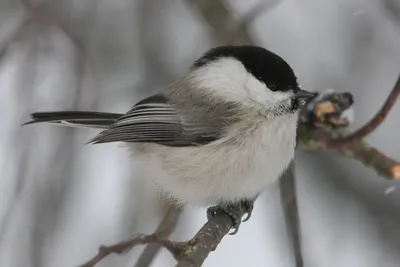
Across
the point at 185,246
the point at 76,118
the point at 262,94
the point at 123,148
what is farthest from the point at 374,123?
the point at 123,148

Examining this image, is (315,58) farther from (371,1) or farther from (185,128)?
(185,128)

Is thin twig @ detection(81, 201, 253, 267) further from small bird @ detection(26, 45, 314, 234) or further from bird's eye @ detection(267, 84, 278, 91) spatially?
bird's eye @ detection(267, 84, 278, 91)

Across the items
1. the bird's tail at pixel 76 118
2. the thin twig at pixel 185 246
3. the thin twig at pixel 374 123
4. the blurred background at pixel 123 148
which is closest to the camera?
the thin twig at pixel 185 246

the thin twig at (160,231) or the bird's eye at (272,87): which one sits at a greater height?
the bird's eye at (272,87)

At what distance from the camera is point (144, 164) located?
1685 mm

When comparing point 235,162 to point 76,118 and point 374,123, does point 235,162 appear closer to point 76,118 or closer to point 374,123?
point 374,123

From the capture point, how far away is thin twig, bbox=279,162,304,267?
1506mm

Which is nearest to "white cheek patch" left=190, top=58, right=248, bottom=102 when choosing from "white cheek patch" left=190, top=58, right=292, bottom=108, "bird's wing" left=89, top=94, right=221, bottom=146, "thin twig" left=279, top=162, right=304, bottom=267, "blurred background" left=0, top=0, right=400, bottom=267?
"white cheek patch" left=190, top=58, right=292, bottom=108

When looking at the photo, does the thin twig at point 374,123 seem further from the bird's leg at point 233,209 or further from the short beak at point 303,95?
the bird's leg at point 233,209

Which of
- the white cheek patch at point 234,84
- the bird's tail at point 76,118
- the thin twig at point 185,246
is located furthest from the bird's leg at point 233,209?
the bird's tail at point 76,118

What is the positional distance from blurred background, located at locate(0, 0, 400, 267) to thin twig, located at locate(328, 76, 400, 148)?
1.46 ft

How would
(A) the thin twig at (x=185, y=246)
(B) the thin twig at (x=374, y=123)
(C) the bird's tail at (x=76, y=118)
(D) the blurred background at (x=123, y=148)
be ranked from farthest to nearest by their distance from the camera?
(D) the blurred background at (x=123, y=148)
(C) the bird's tail at (x=76, y=118)
(B) the thin twig at (x=374, y=123)
(A) the thin twig at (x=185, y=246)

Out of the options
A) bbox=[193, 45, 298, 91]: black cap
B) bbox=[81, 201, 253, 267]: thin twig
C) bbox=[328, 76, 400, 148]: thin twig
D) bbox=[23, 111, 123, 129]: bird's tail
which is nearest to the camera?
bbox=[81, 201, 253, 267]: thin twig

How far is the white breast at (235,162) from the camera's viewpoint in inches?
58.7
